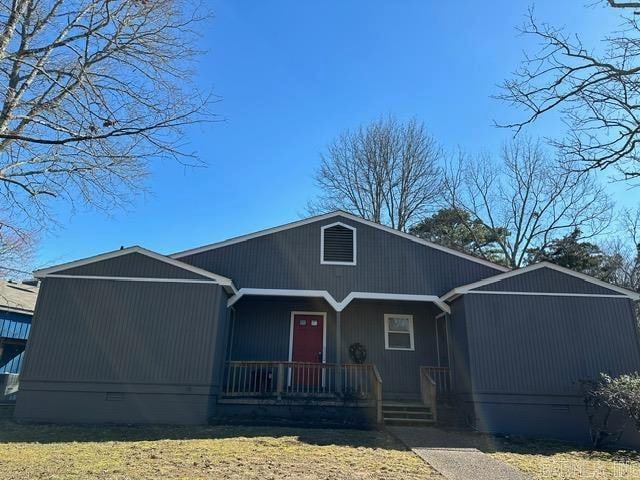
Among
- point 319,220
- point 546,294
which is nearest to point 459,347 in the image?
point 546,294

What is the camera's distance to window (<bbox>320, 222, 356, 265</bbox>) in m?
13.1

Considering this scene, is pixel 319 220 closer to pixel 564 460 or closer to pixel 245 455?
pixel 245 455

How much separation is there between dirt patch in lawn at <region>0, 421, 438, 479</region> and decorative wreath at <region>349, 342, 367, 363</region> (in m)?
3.31

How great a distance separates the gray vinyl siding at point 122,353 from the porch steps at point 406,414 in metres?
4.25

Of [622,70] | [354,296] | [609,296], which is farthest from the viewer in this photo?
[354,296]

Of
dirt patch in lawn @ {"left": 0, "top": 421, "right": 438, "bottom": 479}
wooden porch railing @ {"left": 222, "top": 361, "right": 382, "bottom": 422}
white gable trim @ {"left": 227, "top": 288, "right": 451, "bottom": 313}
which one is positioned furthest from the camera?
white gable trim @ {"left": 227, "top": 288, "right": 451, "bottom": 313}

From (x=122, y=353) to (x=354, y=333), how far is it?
636 cm

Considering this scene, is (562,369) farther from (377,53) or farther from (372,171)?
(372,171)

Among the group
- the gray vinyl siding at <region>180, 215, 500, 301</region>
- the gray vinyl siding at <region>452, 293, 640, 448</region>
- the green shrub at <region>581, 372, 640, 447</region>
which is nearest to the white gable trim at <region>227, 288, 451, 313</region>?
the gray vinyl siding at <region>180, 215, 500, 301</region>

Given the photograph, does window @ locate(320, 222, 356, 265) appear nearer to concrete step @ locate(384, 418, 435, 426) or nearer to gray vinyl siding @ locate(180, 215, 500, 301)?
gray vinyl siding @ locate(180, 215, 500, 301)

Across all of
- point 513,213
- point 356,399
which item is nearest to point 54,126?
point 356,399

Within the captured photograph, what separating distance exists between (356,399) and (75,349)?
22.3 feet

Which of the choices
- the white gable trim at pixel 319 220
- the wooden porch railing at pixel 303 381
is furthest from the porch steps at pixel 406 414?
the white gable trim at pixel 319 220

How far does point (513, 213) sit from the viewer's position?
2445cm
